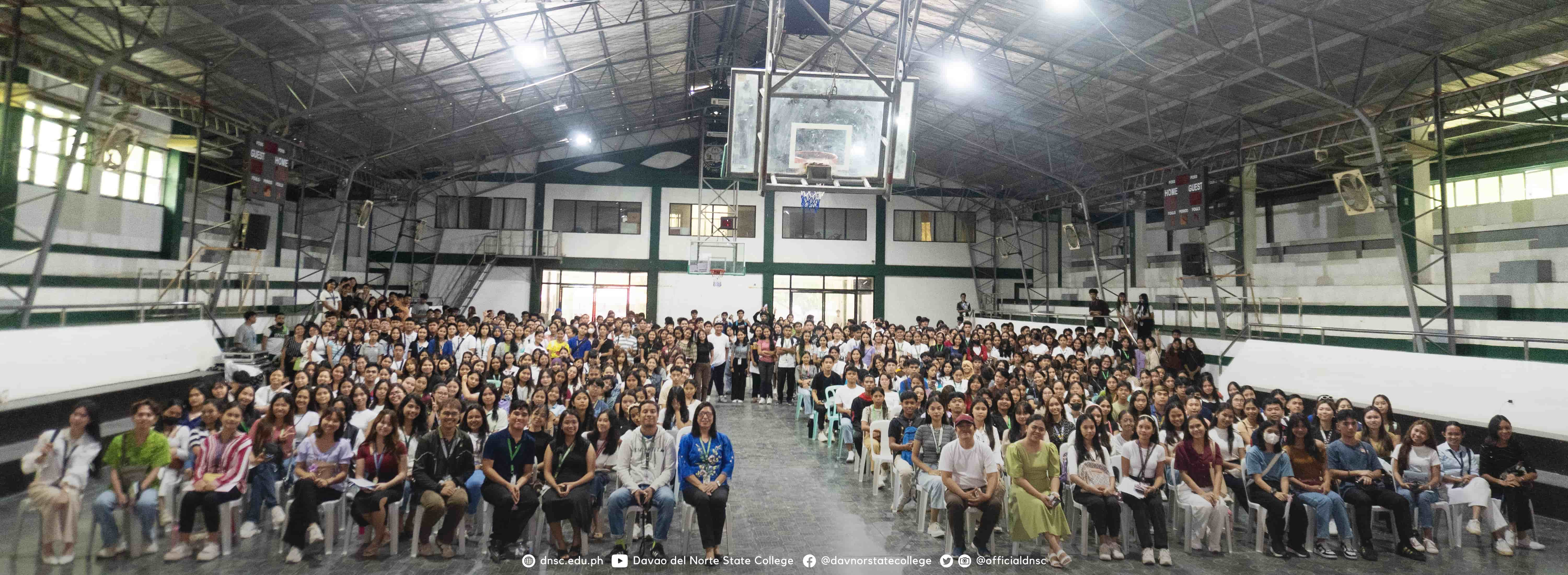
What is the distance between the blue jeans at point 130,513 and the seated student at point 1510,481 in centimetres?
951

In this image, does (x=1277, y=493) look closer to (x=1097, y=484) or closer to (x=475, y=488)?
(x=1097, y=484)

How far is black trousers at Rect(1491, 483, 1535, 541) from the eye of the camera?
566cm

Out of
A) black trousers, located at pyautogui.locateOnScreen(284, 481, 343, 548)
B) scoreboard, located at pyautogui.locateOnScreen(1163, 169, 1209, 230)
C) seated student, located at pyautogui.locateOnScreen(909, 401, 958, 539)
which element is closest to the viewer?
black trousers, located at pyautogui.locateOnScreen(284, 481, 343, 548)

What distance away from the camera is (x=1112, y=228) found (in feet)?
74.4

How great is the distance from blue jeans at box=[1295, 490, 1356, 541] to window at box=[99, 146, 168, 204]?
52.0ft

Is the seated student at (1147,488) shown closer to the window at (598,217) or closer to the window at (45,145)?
the window at (45,145)

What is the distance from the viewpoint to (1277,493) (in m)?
5.49

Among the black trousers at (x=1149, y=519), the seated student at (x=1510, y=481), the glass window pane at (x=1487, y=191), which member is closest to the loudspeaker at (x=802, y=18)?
the black trousers at (x=1149, y=519)

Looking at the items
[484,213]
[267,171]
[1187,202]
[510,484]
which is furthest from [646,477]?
[484,213]

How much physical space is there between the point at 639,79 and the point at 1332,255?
53.0 ft

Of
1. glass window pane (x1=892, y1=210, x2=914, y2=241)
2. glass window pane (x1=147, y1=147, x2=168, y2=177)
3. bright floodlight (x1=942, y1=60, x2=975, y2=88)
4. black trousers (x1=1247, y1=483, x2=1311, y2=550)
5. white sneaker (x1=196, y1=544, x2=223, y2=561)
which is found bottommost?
white sneaker (x1=196, y1=544, x2=223, y2=561)

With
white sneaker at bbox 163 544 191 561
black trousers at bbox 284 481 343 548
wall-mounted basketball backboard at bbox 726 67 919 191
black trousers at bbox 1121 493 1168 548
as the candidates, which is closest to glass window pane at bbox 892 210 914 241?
wall-mounted basketball backboard at bbox 726 67 919 191

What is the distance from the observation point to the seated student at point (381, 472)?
5.04 metres

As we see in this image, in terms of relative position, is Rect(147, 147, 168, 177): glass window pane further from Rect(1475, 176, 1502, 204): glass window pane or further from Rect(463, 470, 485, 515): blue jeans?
Rect(1475, 176, 1502, 204): glass window pane
